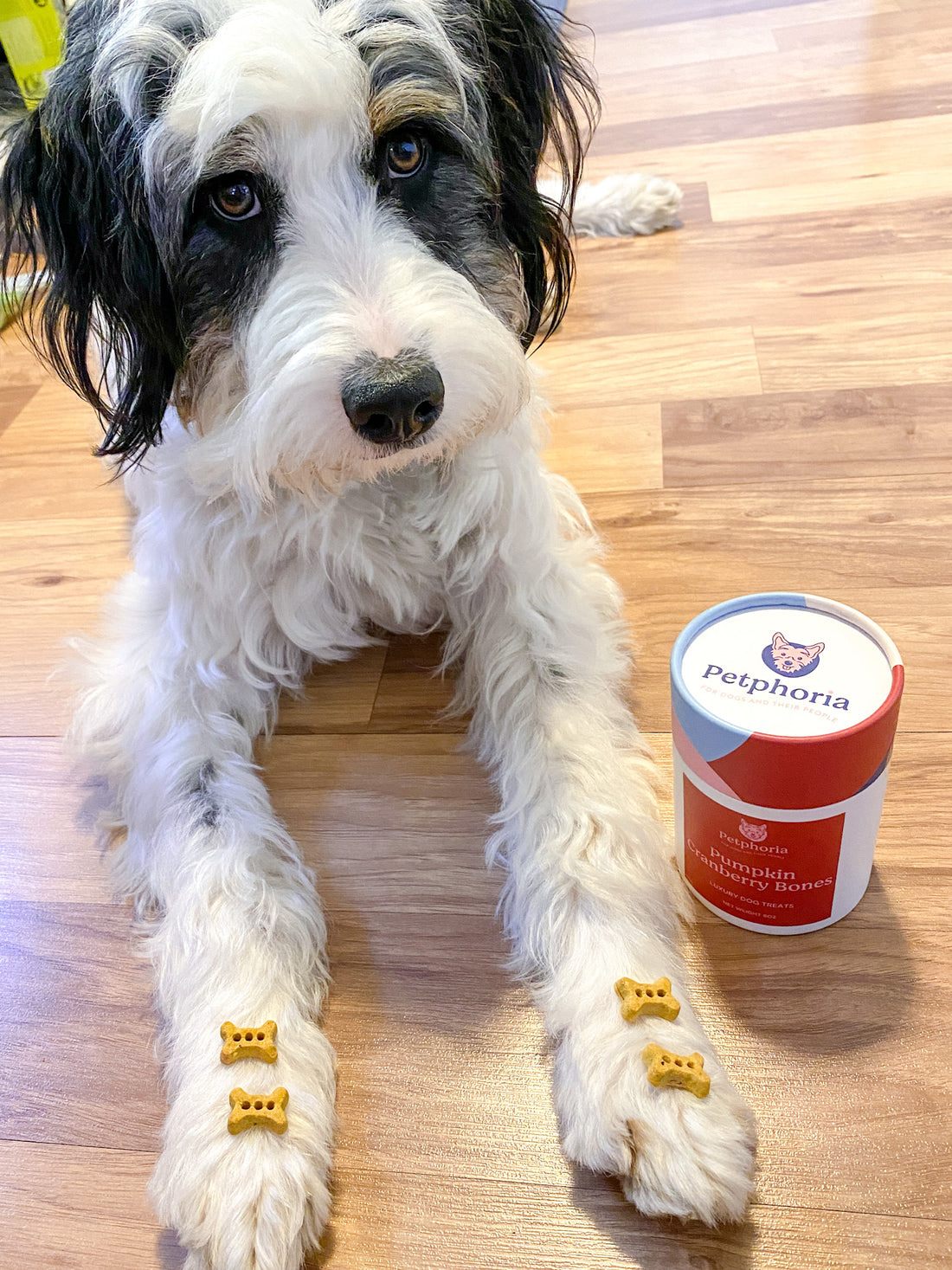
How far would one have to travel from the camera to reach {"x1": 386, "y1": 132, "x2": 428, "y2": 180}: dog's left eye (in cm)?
119

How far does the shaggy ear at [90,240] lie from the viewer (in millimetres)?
1152

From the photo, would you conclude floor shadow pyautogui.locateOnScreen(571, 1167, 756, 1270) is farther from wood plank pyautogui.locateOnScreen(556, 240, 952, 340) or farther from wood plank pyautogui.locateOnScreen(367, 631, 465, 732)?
wood plank pyautogui.locateOnScreen(556, 240, 952, 340)

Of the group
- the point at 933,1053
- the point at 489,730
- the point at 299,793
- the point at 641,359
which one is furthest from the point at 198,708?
the point at 641,359

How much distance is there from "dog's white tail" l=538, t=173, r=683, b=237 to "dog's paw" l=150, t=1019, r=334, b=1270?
6.90ft

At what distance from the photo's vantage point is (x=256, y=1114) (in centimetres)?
105

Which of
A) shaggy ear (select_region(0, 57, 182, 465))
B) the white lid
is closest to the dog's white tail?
shaggy ear (select_region(0, 57, 182, 465))

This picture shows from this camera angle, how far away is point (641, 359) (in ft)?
7.18

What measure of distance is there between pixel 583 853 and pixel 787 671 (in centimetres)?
34

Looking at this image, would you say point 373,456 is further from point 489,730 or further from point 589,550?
point 589,550

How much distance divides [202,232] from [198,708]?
2.08ft

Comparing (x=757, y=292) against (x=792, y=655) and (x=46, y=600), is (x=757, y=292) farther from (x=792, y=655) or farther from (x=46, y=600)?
(x=46, y=600)

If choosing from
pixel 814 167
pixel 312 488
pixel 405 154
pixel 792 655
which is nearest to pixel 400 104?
pixel 405 154

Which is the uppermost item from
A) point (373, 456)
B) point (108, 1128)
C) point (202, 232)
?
point (202, 232)

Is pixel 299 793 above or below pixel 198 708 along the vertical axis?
below
